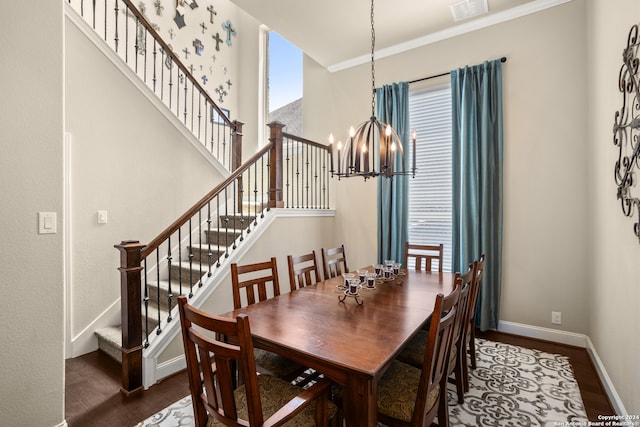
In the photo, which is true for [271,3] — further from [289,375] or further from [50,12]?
[289,375]

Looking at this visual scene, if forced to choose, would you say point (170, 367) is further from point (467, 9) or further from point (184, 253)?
point (467, 9)

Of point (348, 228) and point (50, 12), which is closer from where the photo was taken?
point (50, 12)

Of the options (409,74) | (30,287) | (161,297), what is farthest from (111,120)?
(409,74)

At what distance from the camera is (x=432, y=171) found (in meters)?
4.02

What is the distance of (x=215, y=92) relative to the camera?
5410mm

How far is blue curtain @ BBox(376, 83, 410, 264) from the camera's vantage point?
13.4ft

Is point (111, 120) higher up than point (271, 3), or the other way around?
point (271, 3)

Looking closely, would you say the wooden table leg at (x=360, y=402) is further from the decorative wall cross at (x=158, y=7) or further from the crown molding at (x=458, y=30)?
the decorative wall cross at (x=158, y=7)

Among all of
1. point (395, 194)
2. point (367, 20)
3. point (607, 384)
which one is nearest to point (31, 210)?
point (395, 194)

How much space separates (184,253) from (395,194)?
272cm

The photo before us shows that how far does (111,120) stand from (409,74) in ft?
11.5

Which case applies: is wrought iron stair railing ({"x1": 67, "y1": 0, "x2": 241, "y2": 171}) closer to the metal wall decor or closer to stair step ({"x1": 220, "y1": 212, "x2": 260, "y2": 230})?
stair step ({"x1": 220, "y1": 212, "x2": 260, "y2": 230})

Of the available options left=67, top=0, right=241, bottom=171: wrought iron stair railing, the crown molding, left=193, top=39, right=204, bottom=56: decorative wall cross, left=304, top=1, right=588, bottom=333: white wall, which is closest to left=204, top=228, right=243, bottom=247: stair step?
left=67, top=0, right=241, bottom=171: wrought iron stair railing

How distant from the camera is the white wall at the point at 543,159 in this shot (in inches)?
126
